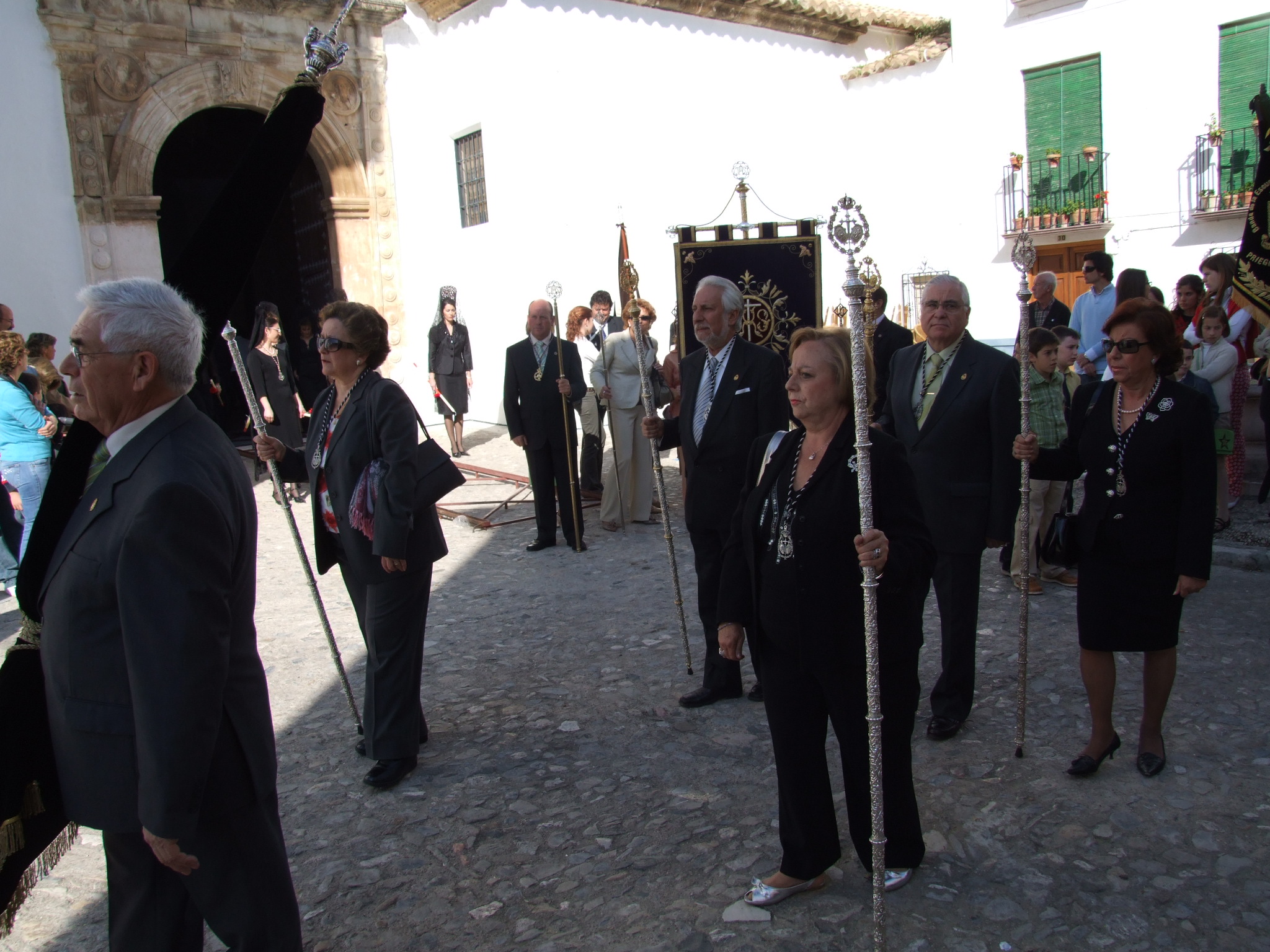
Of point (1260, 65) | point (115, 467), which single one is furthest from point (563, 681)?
point (1260, 65)

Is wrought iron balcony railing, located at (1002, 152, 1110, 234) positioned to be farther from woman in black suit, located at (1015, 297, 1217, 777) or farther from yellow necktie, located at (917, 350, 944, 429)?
woman in black suit, located at (1015, 297, 1217, 777)

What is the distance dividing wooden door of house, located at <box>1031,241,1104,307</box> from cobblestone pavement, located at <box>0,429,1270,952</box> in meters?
12.5

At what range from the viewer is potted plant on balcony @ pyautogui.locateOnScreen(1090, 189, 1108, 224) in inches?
631

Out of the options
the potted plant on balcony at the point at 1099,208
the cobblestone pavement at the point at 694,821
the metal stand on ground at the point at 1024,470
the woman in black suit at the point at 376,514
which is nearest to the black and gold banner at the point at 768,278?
the cobblestone pavement at the point at 694,821

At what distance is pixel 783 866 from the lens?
3.13 metres

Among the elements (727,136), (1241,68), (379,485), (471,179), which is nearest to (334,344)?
(379,485)

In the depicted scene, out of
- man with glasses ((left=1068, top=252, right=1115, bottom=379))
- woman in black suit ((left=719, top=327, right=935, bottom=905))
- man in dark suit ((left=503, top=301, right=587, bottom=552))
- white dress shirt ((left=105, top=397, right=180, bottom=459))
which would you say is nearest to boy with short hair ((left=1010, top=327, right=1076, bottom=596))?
man with glasses ((left=1068, top=252, right=1115, bottom=379))

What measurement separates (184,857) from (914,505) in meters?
2.06

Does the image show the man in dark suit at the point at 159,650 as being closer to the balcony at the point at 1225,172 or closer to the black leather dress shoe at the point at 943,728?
the black leather dress shoe at the point at 943,728

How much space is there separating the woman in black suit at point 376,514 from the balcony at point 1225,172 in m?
14.6

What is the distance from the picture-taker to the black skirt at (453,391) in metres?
12.8

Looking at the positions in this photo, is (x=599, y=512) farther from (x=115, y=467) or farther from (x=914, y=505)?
(x=115, y=467)

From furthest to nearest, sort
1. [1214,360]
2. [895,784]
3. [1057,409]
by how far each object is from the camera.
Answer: [1214,360] → [1057,409] → [895,784]

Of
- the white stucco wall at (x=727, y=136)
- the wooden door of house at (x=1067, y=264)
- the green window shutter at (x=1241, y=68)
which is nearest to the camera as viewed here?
the white stucco wall at (x=727, y=136)
